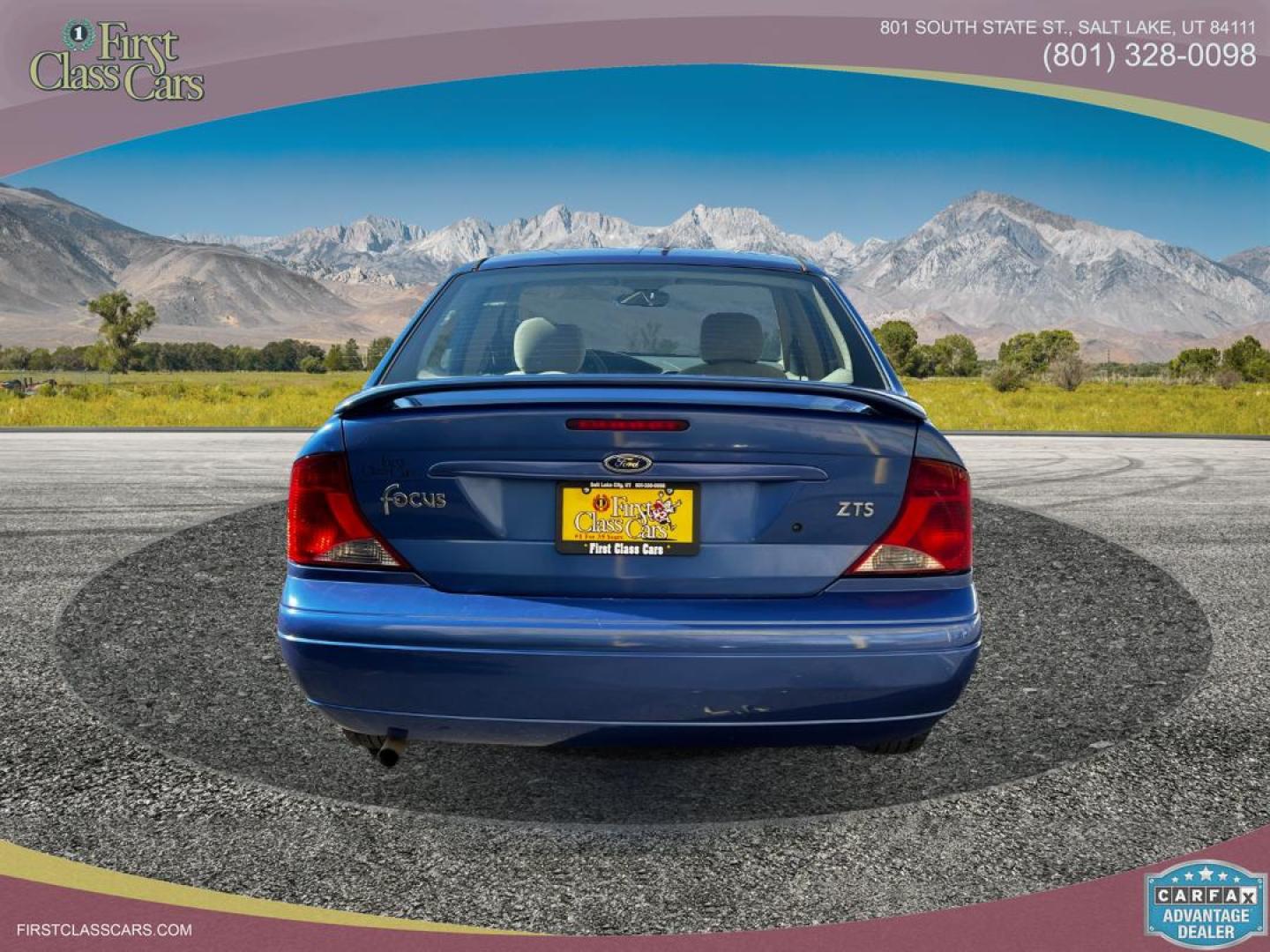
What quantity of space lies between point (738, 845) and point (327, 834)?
115cm

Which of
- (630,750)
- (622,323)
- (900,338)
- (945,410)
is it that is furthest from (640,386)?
(900,338)

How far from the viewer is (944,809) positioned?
132 inches

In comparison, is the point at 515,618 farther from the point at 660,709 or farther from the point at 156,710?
the point at 156,710

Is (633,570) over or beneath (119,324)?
beneath

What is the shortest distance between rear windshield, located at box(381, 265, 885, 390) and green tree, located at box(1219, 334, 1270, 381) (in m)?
85.3

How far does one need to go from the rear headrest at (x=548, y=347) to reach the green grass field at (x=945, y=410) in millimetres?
25057

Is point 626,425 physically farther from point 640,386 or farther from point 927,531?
point 927,531

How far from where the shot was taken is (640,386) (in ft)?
9.87

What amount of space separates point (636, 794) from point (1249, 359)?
10265 centimetres

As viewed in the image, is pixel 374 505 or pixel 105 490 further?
pixel 105 490

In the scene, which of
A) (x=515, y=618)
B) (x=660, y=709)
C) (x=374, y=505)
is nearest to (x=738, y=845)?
(x=660, y=709)

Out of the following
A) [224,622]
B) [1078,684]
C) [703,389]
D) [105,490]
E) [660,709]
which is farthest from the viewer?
[105,490]

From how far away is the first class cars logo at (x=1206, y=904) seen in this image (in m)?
2.73

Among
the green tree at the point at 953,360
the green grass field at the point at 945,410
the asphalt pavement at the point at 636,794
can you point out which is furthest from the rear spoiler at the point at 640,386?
the green tree at the point at 953,360
